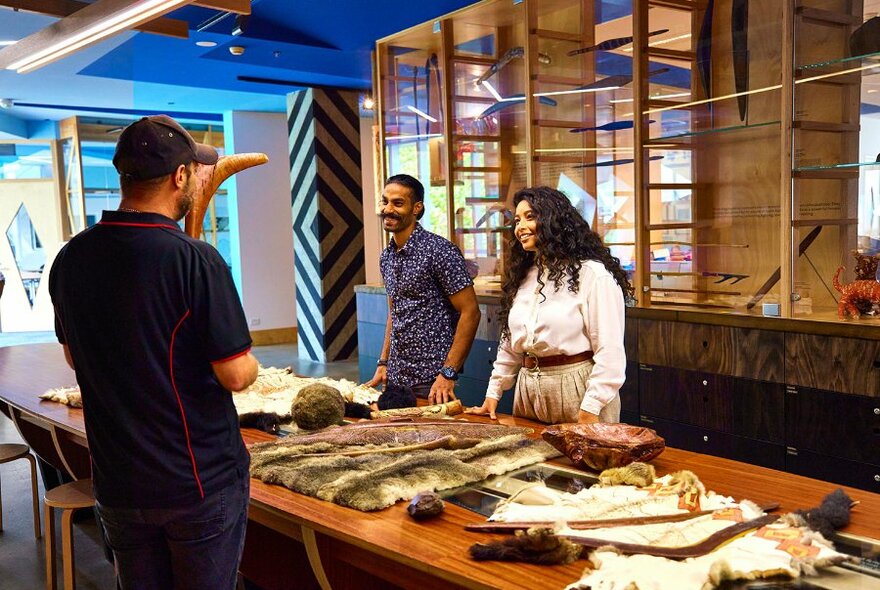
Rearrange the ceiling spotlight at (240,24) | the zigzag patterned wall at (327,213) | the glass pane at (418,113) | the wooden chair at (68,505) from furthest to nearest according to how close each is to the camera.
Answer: the zigzag patterned wall at (327,213) < the ceiling spotlight at (240,24) < the glass pane at (418,113) < the wooden chair at (68,505)

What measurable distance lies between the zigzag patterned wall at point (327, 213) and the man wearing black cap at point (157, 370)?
781 cm

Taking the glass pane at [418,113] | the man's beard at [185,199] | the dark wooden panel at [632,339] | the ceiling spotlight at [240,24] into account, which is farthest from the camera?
the ceiling spotlight at [240,24]

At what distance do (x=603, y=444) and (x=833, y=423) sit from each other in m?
1.90

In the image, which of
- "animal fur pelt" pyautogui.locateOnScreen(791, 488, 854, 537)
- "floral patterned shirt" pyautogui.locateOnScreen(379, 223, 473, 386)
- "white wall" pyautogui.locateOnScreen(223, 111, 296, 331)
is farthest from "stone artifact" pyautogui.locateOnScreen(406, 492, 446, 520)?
"white wall" pyautogui.locateOnScreen(223, 111, 296, 331)

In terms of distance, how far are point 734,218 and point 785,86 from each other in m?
0.87

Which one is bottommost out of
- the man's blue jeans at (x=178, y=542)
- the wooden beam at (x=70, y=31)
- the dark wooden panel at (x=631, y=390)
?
the dark wooden panel at (x=631, y=390)

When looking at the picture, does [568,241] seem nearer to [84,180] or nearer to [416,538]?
[416,538]

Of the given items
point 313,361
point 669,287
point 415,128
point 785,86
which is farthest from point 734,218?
point 313,361

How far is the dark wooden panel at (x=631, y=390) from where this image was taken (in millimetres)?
4453

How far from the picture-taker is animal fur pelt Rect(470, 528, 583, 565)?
1.63 metres

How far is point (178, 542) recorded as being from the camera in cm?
181

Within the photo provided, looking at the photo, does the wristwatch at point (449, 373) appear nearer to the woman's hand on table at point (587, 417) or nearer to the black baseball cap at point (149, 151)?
the woman's hand on table at point (587, 417)

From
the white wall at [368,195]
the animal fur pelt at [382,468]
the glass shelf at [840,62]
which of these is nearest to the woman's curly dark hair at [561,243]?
the animal fur pelt at [382,468]

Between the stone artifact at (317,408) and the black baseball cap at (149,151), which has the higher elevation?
the black baseball cap at (149,151)
